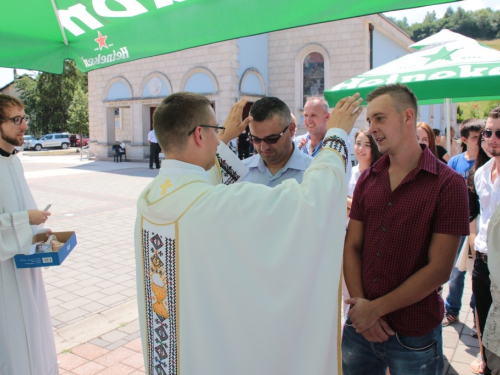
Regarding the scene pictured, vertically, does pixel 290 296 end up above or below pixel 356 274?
above

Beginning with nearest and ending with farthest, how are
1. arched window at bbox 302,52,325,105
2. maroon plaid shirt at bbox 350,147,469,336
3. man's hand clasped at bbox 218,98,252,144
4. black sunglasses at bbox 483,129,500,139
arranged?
maroon plaid shirt at bbox 350,147,469,336 → man's hand clasped at bbox 218,98,252,144 → black sunglasses at bbox 483,129,500,139 → arched window at bbox 302,52,325,105

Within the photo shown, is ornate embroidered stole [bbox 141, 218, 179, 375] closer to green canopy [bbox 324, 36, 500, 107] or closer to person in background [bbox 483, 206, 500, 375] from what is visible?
person in background [bbox 483, 206, 500, 375]

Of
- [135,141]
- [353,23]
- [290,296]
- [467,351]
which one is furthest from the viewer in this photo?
[135,141]

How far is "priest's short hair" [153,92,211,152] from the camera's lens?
1.74 metres

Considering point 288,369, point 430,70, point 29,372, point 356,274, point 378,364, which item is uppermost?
point 430,70

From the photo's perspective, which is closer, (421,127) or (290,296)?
(290,296)

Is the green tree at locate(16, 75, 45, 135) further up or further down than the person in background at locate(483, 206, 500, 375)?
further up

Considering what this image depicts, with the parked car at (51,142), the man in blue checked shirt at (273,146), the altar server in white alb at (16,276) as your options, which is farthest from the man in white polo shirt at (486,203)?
the parked car at (51,142)

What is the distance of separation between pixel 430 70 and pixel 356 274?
8.65 ft

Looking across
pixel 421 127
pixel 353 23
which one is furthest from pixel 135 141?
pixel 421 127

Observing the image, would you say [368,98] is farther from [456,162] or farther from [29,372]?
[456,162]

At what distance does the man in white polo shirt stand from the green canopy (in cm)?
73

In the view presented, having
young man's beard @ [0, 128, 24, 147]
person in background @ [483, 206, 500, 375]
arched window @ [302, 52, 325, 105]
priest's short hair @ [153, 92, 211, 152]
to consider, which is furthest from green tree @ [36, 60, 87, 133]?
person in background @ [483, 206, 500, 375]

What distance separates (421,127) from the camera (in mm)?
4996
